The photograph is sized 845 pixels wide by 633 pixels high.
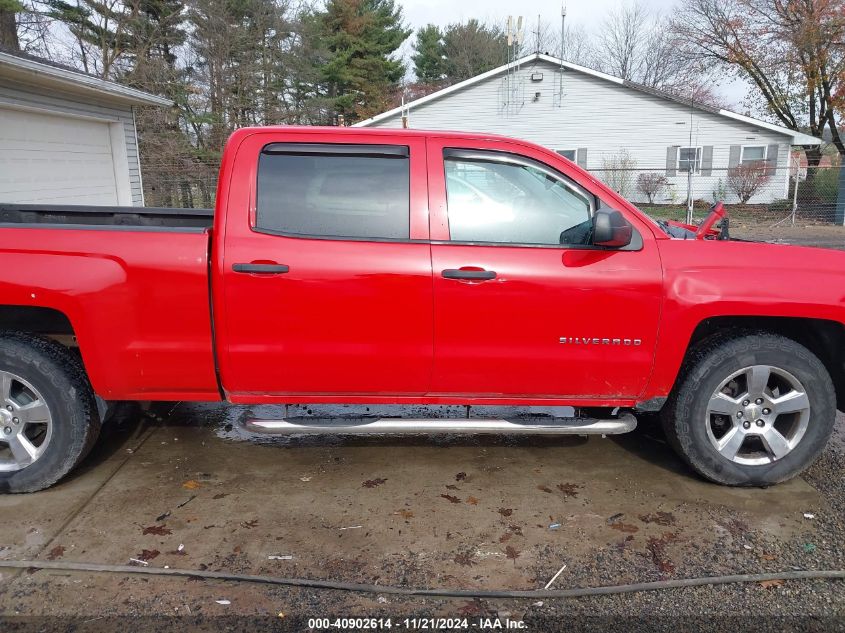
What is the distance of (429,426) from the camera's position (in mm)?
3352

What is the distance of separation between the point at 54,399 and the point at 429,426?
2013 millimetres

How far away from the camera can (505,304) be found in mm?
3242

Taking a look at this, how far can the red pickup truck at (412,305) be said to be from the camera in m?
3.21

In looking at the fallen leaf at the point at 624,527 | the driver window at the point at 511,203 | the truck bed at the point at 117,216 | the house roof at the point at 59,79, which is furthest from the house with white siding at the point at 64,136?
the fallen leaf at the point at 624,527

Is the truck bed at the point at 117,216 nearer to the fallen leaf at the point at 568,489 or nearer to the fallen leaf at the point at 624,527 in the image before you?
the fallen leaf at the point at 568,489

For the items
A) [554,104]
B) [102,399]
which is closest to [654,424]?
[102,399]

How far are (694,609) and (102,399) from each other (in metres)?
3.15

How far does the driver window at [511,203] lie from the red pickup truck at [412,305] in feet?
0.04

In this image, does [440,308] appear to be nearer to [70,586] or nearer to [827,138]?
[70,586]

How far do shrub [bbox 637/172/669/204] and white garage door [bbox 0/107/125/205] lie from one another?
18034 mm

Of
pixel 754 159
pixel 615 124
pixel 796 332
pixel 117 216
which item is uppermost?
→ pixel 615 124

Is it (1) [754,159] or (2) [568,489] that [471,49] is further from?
(2) [568,489]

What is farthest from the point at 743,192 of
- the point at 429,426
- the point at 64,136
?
the point at 429,426

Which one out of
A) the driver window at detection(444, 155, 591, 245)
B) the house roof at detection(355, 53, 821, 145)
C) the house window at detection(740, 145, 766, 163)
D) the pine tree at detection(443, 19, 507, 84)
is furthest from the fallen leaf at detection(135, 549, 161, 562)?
the pine tree at detection(443, 19, 507, 84)
